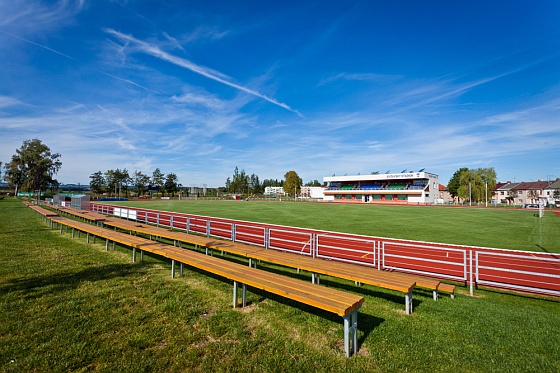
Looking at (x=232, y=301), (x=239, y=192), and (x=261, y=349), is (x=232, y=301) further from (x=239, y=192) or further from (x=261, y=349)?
(x=239, y=192)

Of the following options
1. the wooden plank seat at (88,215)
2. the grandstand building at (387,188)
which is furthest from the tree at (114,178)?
the wooden plank seat at (88,215)

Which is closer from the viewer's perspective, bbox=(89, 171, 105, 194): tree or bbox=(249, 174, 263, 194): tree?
bbox=(89, 171, 105, 194): tree

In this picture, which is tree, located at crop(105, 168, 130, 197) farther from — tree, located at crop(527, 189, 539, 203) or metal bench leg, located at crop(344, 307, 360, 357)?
tree, located at crop(527, 189, 539, 203)

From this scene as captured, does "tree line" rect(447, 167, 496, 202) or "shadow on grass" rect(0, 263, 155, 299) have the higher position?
"tree line" rect(447, 167, 496, 202)

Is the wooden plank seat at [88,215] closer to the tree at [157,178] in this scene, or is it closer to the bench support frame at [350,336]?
the bench support frame at [350,336]

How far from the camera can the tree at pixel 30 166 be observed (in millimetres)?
61000

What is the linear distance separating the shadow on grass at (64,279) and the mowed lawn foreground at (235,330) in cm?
3

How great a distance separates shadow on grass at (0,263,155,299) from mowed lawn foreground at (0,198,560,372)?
0.03 meters

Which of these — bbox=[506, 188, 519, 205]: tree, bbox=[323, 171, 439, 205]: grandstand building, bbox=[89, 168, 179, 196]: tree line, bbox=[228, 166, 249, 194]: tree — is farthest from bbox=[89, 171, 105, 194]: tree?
bbox=[506, 188, 519, 205]: tree

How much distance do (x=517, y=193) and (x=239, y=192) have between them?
303 feet

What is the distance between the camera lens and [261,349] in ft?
10.3

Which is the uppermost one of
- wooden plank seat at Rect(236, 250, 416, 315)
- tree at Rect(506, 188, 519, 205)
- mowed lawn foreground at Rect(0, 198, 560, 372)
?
tree at Rect(506, 188, 519, 205)

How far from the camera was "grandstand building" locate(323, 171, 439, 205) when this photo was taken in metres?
64.1

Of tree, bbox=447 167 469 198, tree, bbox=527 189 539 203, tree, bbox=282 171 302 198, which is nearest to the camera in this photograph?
tree, bbox=527 189 539 203
